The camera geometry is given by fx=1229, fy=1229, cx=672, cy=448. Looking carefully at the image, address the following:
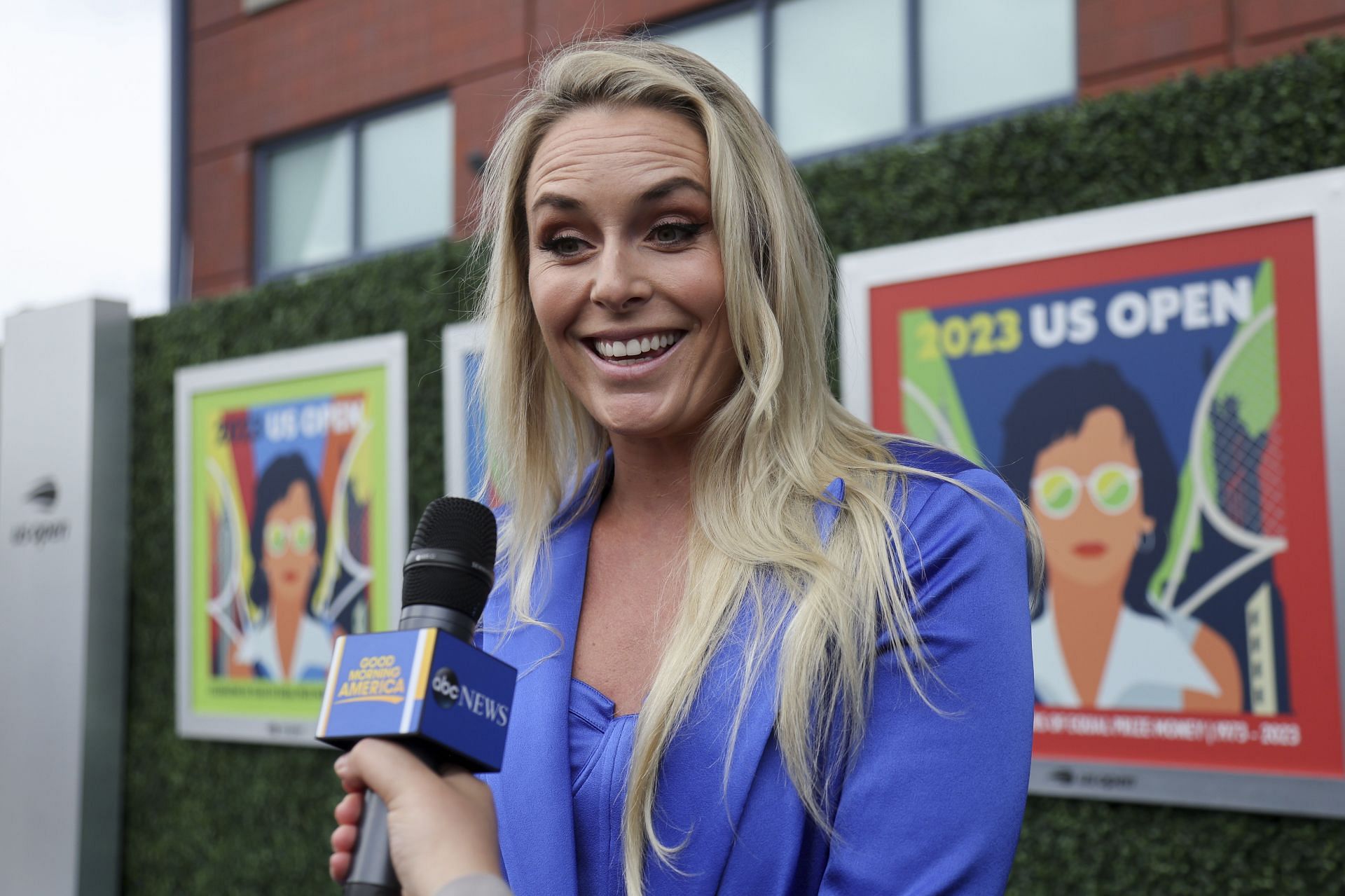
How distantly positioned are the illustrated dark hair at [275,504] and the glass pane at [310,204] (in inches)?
151

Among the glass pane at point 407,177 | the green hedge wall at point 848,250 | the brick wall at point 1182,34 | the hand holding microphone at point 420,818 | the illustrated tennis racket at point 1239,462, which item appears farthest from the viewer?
the glass pane at point 407,177

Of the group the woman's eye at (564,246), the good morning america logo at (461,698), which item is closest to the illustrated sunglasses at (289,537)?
the woman's eye at (564,246)

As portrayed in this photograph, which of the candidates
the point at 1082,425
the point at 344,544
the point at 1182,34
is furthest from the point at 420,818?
the point at 1182,34

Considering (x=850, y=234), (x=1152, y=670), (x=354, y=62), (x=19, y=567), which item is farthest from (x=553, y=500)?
(x=354, y=62)

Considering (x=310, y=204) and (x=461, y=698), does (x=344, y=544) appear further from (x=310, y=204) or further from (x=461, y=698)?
(x=461, y=698)

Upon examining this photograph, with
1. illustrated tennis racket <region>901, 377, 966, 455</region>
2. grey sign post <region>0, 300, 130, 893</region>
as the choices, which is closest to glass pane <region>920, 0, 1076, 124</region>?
illustrated tennis racket <region>901, 377, 966, 455</region>

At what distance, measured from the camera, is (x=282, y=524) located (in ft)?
20.9

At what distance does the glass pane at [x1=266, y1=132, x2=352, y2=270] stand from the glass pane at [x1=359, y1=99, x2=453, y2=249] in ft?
0.66

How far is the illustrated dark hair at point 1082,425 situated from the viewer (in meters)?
3.78

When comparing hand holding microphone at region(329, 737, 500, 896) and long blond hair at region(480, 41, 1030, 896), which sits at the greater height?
long blond hair at region(480, 41, 1030, 896)

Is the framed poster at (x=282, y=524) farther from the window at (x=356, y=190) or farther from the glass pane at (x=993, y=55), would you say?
the glass pane at (x=993, y=55)

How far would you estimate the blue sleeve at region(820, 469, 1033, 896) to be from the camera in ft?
4.21

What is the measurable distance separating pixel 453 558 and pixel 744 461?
0.48m

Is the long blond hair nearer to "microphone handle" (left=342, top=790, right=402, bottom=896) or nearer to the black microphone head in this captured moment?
the black microphone head
